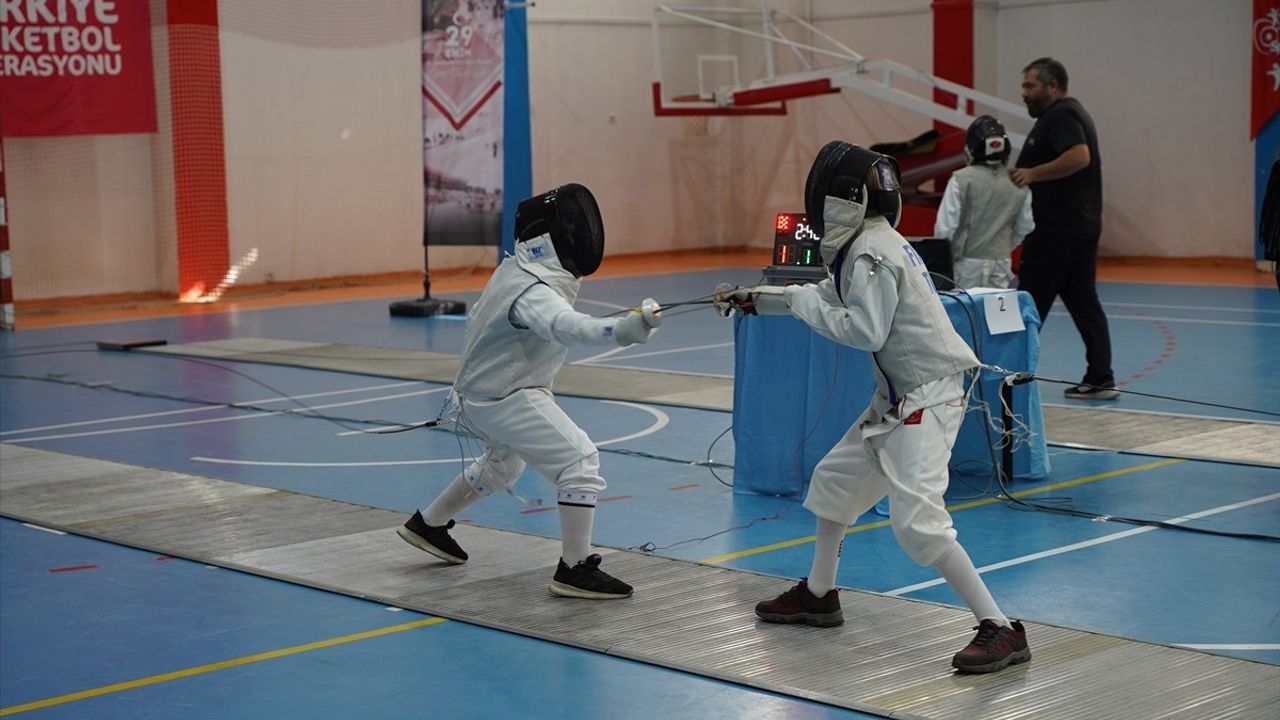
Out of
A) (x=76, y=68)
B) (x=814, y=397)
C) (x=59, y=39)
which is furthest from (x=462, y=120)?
(x=814, y=397)

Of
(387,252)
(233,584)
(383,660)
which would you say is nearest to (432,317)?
(387,252)

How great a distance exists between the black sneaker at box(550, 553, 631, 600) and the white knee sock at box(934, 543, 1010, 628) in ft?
3.96

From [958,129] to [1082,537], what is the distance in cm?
1342

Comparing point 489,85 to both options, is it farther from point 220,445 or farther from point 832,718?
point 832,718

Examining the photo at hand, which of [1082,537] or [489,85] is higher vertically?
[489,85]

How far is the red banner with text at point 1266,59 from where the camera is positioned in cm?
1633

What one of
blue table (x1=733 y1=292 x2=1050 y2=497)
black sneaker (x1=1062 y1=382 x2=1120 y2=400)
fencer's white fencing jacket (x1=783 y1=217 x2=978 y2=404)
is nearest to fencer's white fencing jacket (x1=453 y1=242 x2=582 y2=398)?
fencer's white fencing jacket (x1=783 y1=217 x2=978 y2=404)

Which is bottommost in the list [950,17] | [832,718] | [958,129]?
[832,718]

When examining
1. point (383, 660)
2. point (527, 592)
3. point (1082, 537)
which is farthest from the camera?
point (1082, 537)

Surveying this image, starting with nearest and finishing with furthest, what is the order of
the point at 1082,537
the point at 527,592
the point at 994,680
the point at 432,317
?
the point at 994,680
the point at 527,592
the point at 1082,537
the point at 432,317

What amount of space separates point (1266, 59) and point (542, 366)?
45.1ft

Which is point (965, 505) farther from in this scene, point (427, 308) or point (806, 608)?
point (427, 308)

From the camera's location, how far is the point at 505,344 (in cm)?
514

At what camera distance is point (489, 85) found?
14562 millimetres
